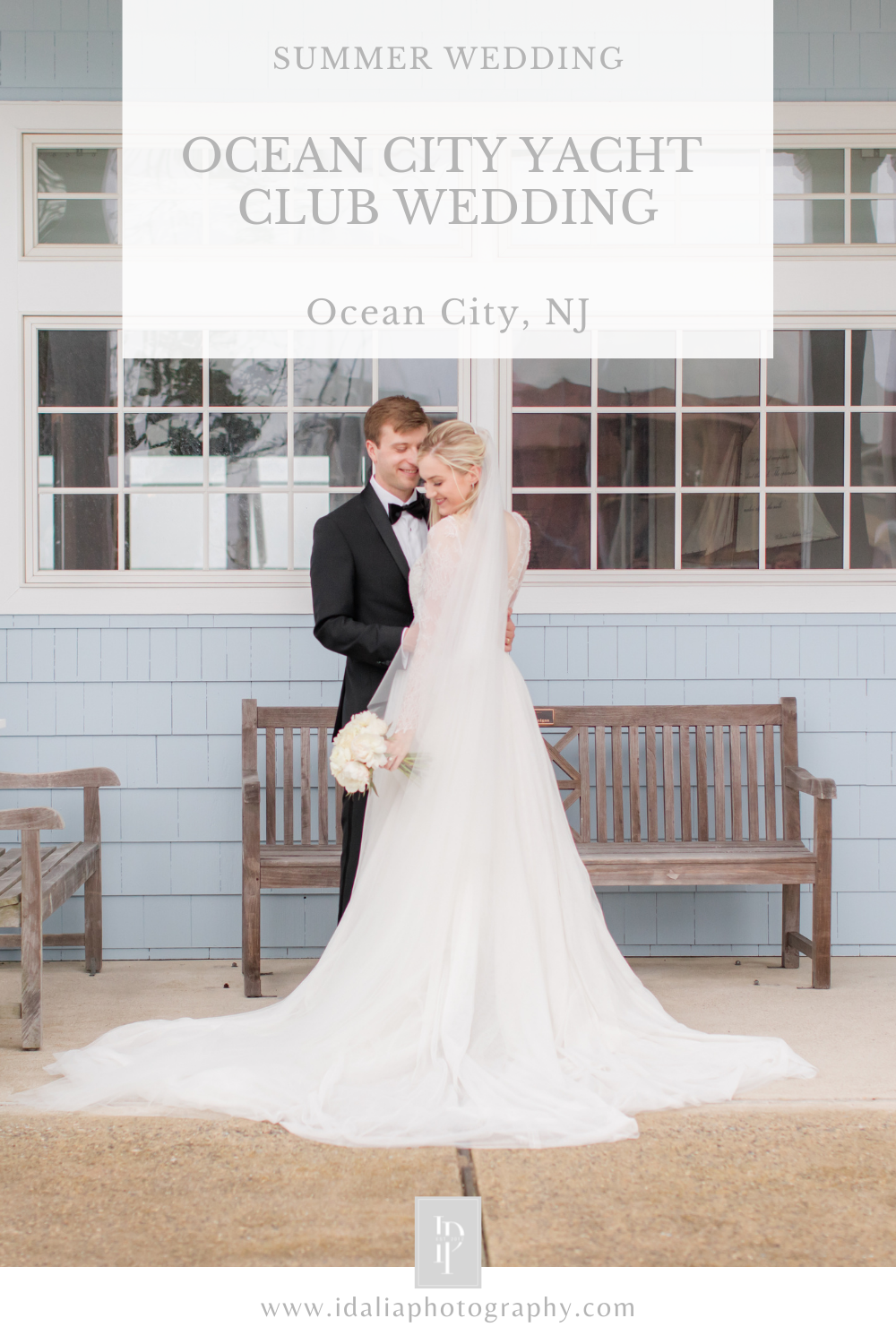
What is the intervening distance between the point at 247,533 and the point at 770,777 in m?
2.38

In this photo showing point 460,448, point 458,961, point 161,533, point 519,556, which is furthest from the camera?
point 161,533

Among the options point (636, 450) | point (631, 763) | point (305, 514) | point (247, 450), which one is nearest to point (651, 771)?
point (631, 763)

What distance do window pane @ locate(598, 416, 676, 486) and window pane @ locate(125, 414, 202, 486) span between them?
5.63 feet

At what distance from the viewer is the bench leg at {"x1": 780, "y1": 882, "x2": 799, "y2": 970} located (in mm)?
4535

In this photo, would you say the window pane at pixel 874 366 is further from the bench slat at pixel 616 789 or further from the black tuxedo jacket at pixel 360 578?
the black tuxedo jacket at pixel 360 578

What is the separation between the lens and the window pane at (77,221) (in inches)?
183

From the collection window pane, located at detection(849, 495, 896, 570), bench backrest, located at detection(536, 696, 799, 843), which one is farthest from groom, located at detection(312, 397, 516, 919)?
window pane, located at detection(849, 495, 896, 570)

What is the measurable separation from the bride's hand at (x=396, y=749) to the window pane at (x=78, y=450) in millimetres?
2155

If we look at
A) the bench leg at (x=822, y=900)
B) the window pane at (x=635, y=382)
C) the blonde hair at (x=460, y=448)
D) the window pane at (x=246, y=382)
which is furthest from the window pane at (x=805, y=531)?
the window pane at (x=246, y=382)

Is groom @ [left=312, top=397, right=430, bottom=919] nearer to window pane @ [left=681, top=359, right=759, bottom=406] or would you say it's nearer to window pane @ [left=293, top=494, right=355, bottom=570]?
window pane @ [left=293, top=494, right=355, bottom=570]

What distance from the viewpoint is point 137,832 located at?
4.71m

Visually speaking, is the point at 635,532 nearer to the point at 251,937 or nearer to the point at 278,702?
the point at 278,702

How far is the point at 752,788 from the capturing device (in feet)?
14.9

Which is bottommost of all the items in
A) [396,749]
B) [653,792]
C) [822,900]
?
[822,900]
